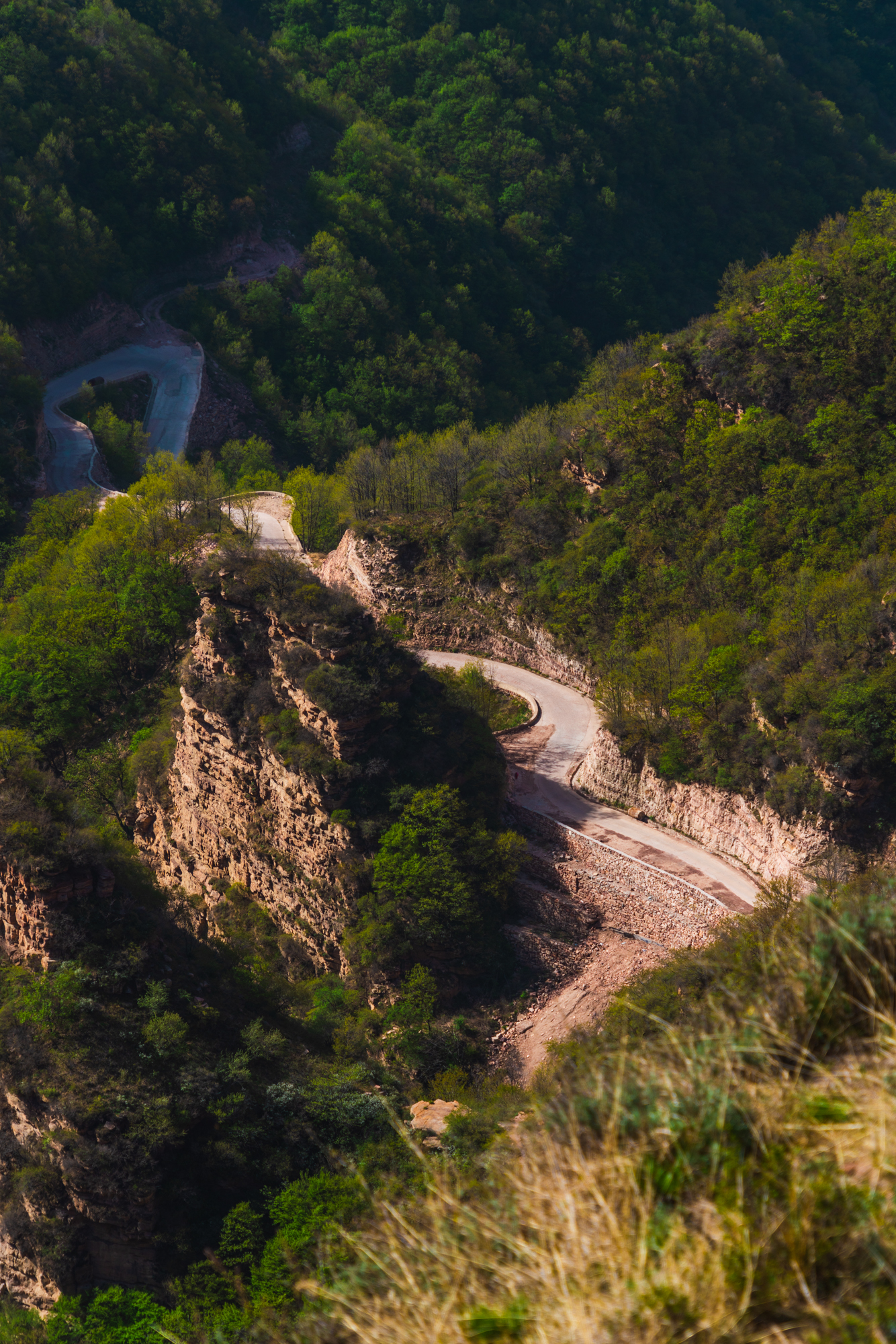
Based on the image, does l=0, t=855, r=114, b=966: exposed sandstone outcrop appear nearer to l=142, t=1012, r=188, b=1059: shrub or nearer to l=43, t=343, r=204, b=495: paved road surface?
l=142, t=1012, r=188, b=1059: shrub

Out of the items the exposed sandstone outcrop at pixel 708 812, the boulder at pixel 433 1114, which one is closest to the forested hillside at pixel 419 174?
the exposed sandstone outcrop at pixel 708 812

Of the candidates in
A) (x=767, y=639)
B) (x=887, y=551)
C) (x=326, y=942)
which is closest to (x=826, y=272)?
(x=887, y=551)

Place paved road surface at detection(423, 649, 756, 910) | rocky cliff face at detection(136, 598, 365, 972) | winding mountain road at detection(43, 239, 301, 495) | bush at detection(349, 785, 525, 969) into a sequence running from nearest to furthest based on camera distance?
1. bush at detection(349, 785, 525, 969)
2. rocky cliff face at detection(136, 598, 365, 972)
3. paved road surface at detection(423, 649, 756, 910)
4. winding mountain road at detection(43, 239, 301, 495)

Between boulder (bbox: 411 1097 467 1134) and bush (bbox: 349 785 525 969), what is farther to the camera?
bush (bbox: 349 785 525 969)

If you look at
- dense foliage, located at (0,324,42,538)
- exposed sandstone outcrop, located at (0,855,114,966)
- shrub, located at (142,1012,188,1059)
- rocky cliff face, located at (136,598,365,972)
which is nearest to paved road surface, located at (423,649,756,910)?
rocky cliff face, located at (136,598,365,972)

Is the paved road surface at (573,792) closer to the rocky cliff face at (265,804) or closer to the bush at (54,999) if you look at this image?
the rocky cliff face at (265,804)

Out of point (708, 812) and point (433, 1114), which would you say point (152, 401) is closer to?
point (708, 812)

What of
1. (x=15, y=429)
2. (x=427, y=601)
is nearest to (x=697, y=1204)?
(x=427, y=601)
